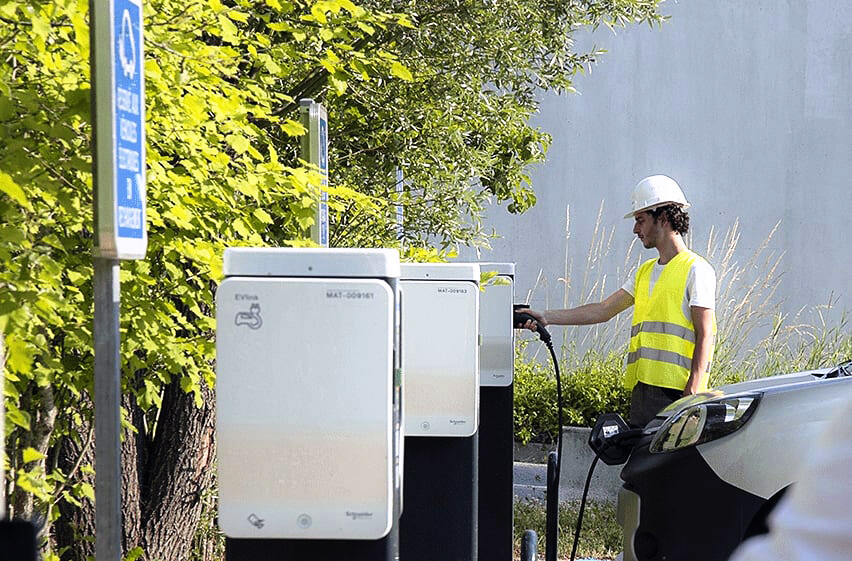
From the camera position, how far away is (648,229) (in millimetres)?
6398

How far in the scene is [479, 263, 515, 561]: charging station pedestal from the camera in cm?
527

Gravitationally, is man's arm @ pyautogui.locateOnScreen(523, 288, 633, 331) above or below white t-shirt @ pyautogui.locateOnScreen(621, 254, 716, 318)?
below

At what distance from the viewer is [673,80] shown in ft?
38.9

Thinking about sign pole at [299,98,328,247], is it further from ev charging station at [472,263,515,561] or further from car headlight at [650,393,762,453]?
car headlight at [650,393,762,453]

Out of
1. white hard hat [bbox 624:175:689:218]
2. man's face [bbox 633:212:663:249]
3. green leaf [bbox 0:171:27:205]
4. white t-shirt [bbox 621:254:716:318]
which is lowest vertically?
white t-shirt [bbox 621:254:716:318]

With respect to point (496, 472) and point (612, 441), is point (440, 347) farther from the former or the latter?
point (612, 441)

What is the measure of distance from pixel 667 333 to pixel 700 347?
21 centimetres

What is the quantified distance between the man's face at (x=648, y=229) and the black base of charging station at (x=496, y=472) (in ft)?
4.72

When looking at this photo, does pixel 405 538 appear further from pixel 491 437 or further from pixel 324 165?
pixel 324 165

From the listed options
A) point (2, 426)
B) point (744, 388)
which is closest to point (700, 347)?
point (744, 388)

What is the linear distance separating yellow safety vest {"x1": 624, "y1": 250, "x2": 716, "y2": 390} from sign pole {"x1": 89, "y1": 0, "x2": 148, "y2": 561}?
11.9ft

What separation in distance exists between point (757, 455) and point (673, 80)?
771 centimetres

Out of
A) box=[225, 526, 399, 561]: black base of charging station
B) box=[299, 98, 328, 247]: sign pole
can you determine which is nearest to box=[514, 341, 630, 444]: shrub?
box=[299, 98, 328, 247]: sign pole

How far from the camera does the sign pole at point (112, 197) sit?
263 cm
